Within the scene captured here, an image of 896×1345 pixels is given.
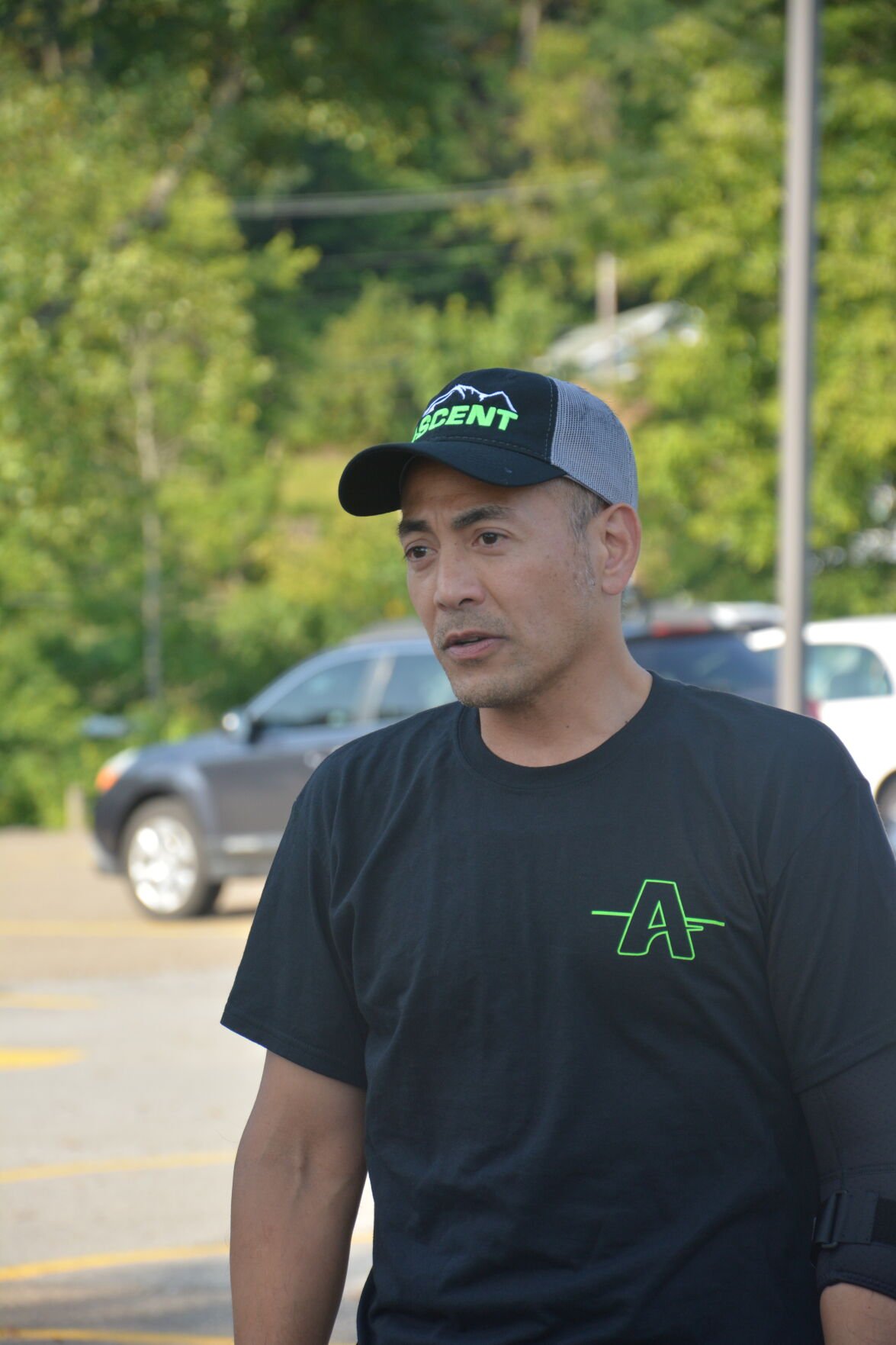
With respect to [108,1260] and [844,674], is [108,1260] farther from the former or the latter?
[844,674]

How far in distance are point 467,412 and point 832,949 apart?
759 mm

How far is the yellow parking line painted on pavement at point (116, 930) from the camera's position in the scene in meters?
12.1

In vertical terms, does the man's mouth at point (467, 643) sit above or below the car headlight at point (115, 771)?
below

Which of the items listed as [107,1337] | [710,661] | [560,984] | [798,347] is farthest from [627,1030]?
[710,661]

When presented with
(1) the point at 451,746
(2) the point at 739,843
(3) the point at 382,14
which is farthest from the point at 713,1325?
(3) the point at 382,14

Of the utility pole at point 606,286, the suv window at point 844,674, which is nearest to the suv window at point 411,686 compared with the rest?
the suv window at point 844,674

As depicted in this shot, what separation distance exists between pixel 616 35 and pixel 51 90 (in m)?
14.4

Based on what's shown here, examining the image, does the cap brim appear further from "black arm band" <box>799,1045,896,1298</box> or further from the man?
"black arm band" <box>799,1045,896,1298</box>

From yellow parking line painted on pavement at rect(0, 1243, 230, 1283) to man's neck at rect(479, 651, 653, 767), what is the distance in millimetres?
3608

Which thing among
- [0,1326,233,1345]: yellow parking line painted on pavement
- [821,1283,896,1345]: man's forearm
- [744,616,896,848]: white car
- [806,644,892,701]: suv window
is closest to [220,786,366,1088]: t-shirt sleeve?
[821,1283,896,1345]: man's forearm

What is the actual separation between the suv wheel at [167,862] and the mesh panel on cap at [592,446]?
10.6m

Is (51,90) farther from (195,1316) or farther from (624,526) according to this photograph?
(624,526)

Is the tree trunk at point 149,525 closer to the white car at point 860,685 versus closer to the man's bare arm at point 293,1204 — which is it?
the white car at point 860,685

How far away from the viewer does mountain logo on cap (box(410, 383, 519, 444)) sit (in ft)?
7.08
